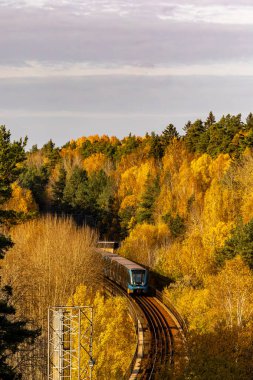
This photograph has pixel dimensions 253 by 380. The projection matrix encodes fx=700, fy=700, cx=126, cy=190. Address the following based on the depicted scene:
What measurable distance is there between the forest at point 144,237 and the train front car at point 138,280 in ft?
7.27

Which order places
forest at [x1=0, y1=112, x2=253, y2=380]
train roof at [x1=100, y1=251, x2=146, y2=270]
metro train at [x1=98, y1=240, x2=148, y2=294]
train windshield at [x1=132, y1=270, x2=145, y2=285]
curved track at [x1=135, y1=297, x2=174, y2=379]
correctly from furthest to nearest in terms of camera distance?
train roof at [x1=100, y1=251, x2=146, y2=270]
metro train at [x1=98, y1=240, x2=148, y2=294]
train windshield at [x1=132, y1=270, x2=145, y2=285]
forest at [x1=0, y1=112, x2=253, y2=380]
curved track at [x1=135, y1=297, x2=174, y2=379]

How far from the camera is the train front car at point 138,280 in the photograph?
54.8 meters

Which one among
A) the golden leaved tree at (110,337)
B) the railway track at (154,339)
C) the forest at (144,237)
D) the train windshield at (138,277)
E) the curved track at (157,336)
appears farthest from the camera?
the train windshield at (138,277)

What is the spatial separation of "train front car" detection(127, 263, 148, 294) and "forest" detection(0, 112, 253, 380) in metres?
2.22

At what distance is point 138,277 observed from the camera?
55156mm

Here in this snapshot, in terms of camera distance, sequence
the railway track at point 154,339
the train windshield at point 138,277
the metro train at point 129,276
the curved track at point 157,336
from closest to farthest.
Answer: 1. the railway track at point 154,339
2. the curved track at point 157,336
3. the train windshield at point 138,277
4. the metro train at point 129,276

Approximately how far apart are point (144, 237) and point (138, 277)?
2647cm

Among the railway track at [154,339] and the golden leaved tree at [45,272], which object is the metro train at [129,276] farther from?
the golden leaved tree at [45,272]

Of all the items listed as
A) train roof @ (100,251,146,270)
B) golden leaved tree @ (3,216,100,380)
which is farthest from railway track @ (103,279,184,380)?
golden leaved tree @ (3,216,100,380)

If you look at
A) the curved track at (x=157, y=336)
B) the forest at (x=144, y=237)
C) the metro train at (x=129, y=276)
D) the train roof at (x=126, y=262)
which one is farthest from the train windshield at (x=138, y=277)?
the forest at (x=144, y=237)

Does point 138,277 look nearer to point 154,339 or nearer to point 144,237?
point 154,339

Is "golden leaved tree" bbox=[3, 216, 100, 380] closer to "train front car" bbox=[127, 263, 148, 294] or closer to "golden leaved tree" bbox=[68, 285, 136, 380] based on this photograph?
"golden leaved tree" bbox=[68, 285, 136, 380]

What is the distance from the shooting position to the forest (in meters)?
39.3

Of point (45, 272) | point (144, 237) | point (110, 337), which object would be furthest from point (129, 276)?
point (144, 237)
